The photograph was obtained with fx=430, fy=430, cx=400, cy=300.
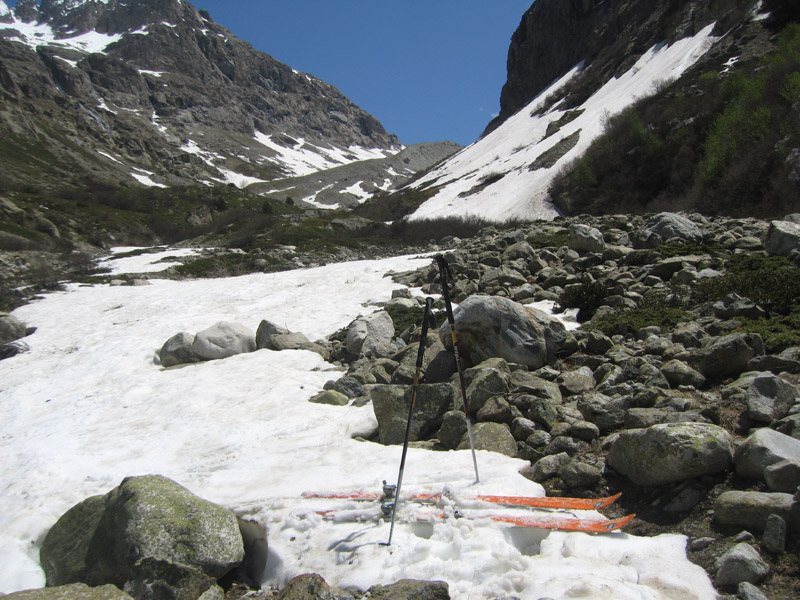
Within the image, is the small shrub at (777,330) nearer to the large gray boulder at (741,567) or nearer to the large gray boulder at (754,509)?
the large gray boulder at (754,509)

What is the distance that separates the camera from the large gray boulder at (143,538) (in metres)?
4.14


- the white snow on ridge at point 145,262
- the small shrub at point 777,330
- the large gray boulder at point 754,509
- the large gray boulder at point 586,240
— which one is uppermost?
the white snow on ridge at point 145,262

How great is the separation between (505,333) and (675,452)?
415 centimetres

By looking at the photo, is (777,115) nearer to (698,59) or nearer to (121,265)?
(698,59)

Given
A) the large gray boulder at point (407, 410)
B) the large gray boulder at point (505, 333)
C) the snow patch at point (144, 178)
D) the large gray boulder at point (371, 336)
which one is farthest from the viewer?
the snow patch at point (144, 178)

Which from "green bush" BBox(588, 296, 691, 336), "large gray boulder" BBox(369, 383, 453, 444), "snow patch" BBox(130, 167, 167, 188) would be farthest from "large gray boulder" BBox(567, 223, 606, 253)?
"snow patch" BBox(130, 167, 167, 188)

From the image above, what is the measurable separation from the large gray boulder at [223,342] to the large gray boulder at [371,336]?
3.39 m

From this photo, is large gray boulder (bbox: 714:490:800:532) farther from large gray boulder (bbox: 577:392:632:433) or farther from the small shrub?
the small shrub

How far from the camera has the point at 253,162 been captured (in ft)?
545

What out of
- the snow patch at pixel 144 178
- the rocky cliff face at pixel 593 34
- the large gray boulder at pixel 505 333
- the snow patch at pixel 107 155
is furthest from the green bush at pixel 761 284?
the snow patch at pixel 107 155

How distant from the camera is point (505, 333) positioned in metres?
8.15

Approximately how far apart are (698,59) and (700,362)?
172 feet

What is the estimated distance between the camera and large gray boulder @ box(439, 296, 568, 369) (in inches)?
314

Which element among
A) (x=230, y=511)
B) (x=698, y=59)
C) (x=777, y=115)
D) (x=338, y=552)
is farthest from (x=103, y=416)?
(x=698, y=59)
